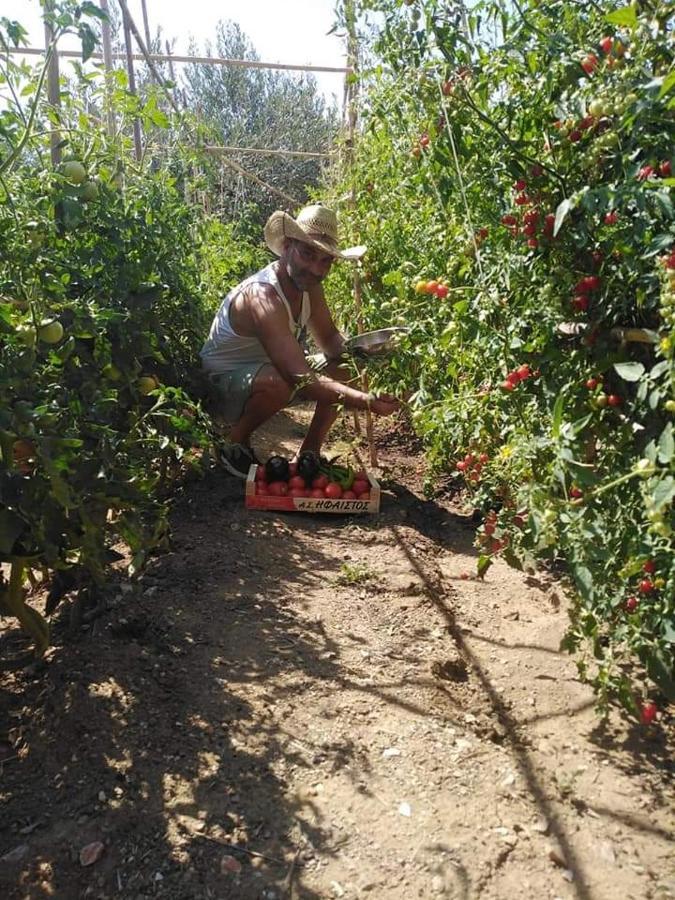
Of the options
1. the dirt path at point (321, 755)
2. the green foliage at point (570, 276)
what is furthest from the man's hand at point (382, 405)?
the green foliage at point (570, 276)

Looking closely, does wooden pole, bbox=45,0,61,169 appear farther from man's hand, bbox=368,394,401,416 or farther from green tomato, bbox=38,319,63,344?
man's hand, bbox=368,394,401,416

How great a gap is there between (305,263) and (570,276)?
79.3 inches

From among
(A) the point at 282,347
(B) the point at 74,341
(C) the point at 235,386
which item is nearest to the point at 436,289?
(B) the point at 74,341

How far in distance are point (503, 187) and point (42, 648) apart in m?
1.59

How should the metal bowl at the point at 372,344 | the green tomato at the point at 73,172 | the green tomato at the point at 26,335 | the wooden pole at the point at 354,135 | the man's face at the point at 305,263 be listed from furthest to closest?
the man's face at the point at 305,263
the metal bowl at the point at 372,344
the wooden pole at the point at 354,135
the green tomato at the point at 73,172
the green tomato at the point at 26,335

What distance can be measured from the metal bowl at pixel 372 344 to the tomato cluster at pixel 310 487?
580mm

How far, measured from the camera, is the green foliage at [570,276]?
140 cm

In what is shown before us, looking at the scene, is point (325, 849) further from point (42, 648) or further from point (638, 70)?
point (638, 70)

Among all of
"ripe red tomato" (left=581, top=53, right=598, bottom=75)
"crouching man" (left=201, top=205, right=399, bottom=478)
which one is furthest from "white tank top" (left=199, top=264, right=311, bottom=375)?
"ripe red tomato" (left=581, top=53, right=598, bottom=75)

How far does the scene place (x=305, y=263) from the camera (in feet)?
11.3

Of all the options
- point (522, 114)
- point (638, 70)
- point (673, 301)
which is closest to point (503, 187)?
point (522, 114)

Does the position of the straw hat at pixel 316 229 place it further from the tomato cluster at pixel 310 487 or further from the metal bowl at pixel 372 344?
the tomato cluster at pixel 310 487

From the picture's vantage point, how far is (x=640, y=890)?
1482 mm

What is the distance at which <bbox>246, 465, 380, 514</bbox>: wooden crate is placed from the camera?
3.20 metres
